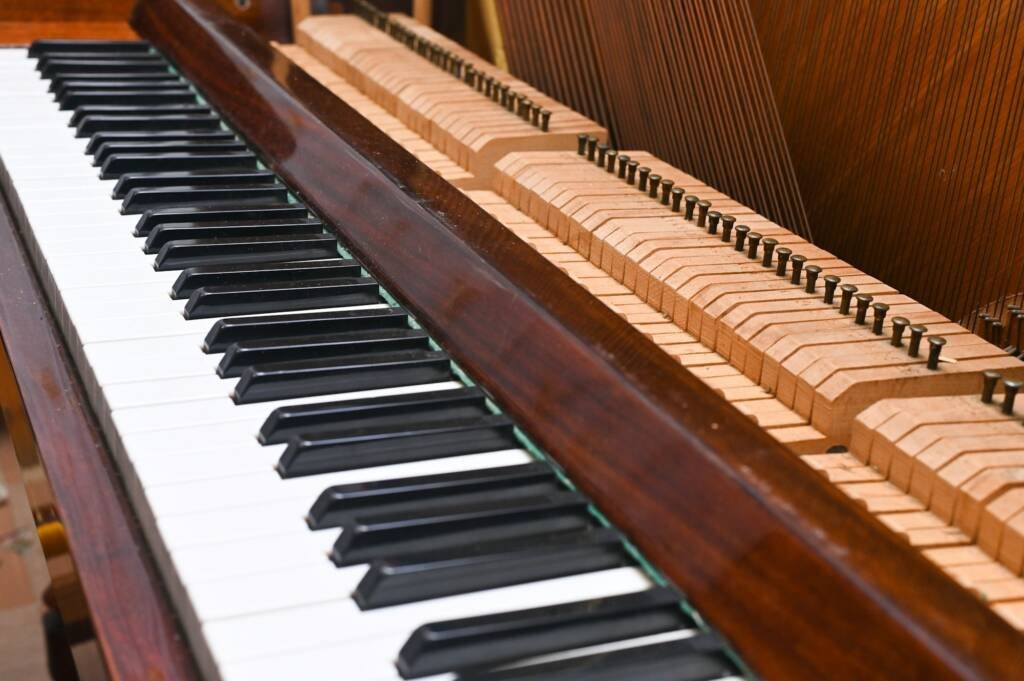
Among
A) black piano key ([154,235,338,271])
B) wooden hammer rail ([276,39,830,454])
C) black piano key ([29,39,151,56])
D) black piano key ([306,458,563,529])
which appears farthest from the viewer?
black piano key ([29,39,151,56])

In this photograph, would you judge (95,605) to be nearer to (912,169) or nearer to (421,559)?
(421,559)

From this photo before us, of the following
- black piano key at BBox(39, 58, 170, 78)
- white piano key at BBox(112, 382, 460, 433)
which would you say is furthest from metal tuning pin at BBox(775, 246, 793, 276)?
black piano key at BBox(39, 58, 170, 78)

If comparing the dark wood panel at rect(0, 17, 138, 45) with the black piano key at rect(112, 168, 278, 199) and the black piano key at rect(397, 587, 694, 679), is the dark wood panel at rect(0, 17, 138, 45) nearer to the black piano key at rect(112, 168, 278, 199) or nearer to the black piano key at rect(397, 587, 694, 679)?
the black piano key at rect(112, 168, 278, 199)

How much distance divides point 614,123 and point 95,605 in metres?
1.97

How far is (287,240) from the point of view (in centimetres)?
217

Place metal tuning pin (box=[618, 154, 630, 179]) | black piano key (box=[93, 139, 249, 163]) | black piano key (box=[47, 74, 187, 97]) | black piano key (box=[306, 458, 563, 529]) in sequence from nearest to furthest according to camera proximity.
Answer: black piano key (box=[306, 458, 563, 529]), metal tuning pin (box=[618, 154, 630, 179]), black piano key (box=[93, 139, 249, 163]), black piano key (box=[47, 74, 187, 97])

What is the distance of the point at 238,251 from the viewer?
2133 millimetres

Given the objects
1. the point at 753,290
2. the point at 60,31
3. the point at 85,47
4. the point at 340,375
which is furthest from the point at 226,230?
the point at 60,31

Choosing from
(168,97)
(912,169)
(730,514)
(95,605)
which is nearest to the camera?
(730,514)

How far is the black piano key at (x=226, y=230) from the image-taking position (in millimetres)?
2162

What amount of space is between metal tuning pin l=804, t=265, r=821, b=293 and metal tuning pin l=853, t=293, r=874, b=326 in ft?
0.35

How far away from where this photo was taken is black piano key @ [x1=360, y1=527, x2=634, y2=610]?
129 cm

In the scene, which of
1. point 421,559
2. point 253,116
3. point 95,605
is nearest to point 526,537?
point 421,559

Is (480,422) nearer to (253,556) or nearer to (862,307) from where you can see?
(253,556)
